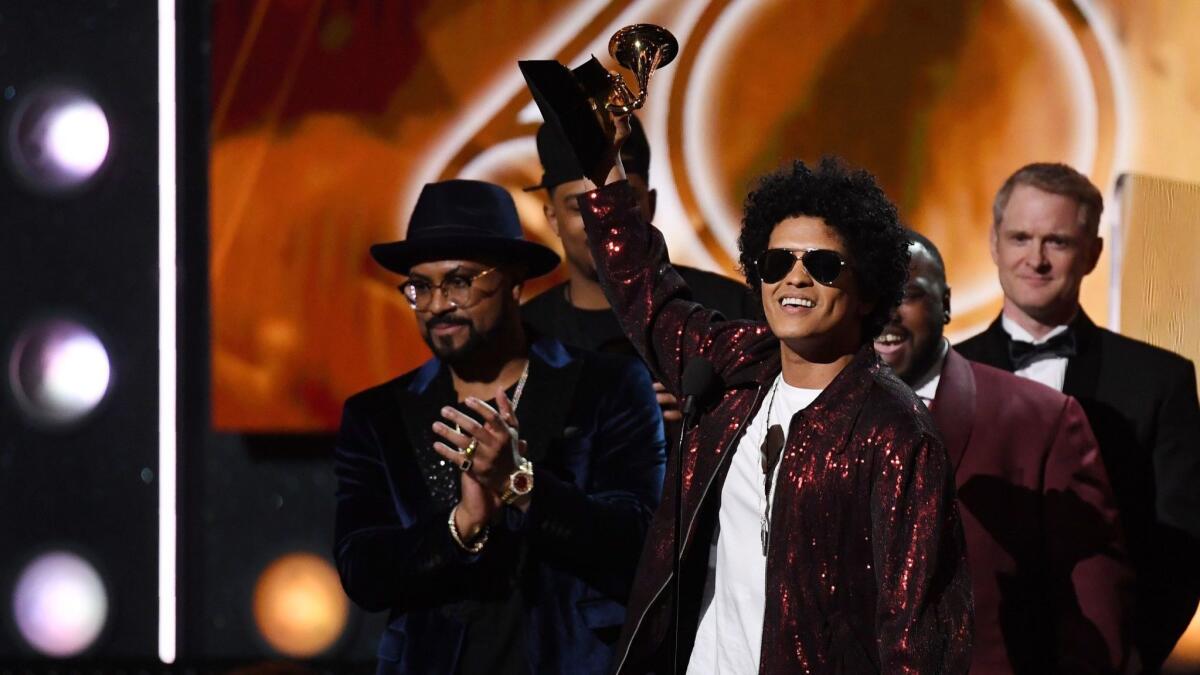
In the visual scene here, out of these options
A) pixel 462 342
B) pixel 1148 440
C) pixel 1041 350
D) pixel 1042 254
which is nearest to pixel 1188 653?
pixel 1148 440

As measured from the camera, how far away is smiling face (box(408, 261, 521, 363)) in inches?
127

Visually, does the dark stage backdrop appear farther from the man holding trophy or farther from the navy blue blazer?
the man holding trophy

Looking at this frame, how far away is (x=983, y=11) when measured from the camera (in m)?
4.88

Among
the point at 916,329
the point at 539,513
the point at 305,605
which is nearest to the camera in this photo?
the point at 539,513

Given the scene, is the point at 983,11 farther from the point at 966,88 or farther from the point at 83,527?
the point at 83,527

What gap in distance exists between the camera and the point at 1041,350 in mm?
3938

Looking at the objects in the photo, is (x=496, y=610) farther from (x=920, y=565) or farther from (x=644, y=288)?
(x=920, y=565)

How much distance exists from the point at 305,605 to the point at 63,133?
1777 mm

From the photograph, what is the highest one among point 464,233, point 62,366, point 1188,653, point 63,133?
point 63,133

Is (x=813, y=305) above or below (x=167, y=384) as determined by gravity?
below

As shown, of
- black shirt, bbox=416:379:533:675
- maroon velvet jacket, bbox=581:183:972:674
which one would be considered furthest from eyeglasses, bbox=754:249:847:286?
black shirt, bbox=416:379:533:675

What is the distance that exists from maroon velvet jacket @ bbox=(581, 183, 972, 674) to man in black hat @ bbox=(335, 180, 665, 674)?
0.38 meters

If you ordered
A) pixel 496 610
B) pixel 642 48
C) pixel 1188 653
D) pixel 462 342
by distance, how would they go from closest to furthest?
pixel 642 48
pixel 496 610
pixel 462 342
pixel 1188 653

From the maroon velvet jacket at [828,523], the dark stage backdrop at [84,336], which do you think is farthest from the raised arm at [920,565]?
the dark stage backdrop at [84,336]
